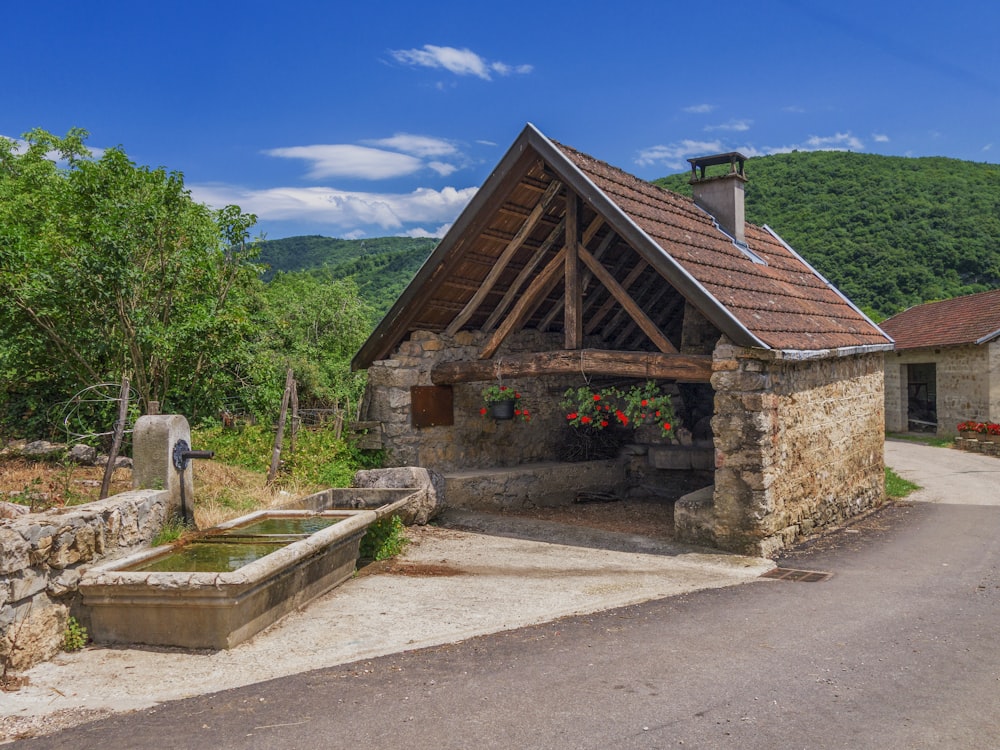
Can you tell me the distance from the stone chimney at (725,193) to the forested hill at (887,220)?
21.2 metres

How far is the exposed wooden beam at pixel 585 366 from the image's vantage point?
25.6 feet

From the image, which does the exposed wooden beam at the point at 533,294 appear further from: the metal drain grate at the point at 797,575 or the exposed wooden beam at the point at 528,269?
the metal drain grate at the point at 797,575

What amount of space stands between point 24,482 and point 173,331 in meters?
2.53

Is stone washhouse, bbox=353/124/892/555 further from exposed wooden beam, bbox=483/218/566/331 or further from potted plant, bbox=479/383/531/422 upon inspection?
potted plant, bbox=479/383/531/422

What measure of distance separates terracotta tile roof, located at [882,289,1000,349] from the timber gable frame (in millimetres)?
9473

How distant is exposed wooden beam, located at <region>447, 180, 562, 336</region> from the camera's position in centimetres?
876

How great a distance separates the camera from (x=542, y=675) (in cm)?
444

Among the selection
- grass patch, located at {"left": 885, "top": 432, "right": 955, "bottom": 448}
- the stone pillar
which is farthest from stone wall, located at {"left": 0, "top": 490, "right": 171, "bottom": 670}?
grass patch, located at {"left": 885, "top": 432, "right": 955, "bottom": 448}

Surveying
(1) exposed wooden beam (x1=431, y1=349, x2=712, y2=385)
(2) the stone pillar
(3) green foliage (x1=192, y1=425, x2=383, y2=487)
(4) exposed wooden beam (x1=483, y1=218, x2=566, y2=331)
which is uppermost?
(4) exposed wooden beam (x1=483, y1=218, x2=566, y2=331)

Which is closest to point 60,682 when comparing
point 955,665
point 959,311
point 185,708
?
point 185,708

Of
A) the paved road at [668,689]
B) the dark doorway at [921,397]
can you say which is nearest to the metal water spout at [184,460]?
the paved road at [668,689]

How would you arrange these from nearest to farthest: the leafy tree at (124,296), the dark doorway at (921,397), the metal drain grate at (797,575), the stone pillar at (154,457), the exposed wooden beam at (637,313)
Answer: the stone pillar at (154,457) → the metal drain grate at (797,575) → the exposed wooden beam at (637,313) → the leafy tree at (124,296) → the dark doorway at (921,397)

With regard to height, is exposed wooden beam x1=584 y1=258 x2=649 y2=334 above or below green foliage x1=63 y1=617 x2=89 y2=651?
above

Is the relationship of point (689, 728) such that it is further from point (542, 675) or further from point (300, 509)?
point (300, 509)
